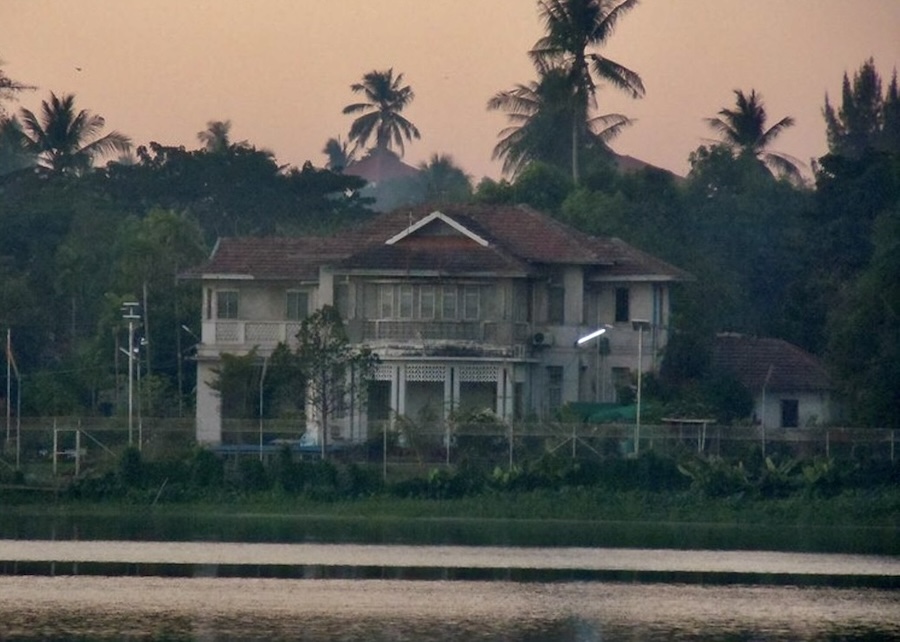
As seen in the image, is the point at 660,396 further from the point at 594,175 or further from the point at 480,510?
the point at 594,175

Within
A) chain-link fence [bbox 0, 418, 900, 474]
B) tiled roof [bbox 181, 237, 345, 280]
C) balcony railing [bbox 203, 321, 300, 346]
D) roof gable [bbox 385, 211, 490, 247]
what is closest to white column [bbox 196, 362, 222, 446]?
balcony railing [bbox 203, 321, 300, 346]

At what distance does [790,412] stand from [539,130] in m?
32.7

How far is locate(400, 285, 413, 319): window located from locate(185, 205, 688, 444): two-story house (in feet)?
0.09

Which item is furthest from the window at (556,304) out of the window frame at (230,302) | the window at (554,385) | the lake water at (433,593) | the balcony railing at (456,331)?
the lake water at (433,593)

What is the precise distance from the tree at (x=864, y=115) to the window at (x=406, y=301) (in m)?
66.0

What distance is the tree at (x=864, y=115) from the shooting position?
124562 millimetres

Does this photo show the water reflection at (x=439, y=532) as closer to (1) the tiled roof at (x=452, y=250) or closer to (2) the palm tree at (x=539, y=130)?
(1) the tiled roof at (x=452, y=250)

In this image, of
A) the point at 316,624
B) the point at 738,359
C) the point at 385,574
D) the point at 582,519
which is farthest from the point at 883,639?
the point at 738,359

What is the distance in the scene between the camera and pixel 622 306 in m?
65.2

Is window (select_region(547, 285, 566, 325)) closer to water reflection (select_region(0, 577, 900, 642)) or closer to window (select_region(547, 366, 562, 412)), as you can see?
window (select_region(547, 366, 562, 412))

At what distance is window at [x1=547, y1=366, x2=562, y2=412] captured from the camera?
210 feet

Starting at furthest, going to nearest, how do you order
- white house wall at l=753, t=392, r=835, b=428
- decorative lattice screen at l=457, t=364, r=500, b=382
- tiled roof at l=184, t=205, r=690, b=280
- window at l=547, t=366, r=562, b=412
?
white house wall at l=753, t=392, r=835, b=428, window at l=547, t=366, r=562, b=412, tiled roof at l=184, t=205, r=690, b=280, decorative lattice screen at l=457, t=364, r=500, b=382

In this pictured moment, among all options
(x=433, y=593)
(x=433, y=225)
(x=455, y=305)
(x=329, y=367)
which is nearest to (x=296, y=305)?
(x=433, y=225)

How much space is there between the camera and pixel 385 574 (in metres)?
41.8
